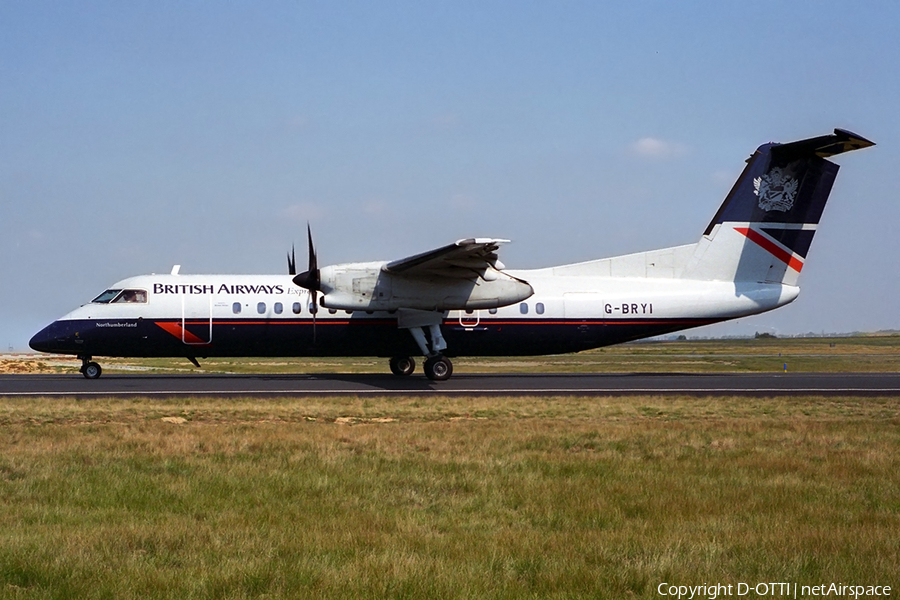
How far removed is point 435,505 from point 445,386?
15.2m

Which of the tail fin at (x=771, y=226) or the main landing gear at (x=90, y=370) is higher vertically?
the tail fin at (x=771, y=226)

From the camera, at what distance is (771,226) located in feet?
90.5

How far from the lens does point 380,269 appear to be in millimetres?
24625

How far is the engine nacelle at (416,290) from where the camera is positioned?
960 inches

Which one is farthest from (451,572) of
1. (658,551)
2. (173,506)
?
(173,506)

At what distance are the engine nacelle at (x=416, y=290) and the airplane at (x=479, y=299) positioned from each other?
35mm

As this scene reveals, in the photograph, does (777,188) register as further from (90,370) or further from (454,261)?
(90,370)

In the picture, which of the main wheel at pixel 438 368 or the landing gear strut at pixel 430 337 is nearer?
the landing gear strut at pixel 430 337

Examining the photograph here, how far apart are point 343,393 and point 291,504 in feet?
41.7

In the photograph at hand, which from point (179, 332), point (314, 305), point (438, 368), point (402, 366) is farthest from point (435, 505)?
point (402, 366)

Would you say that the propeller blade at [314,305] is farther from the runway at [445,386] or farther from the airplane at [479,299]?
the runway at [445,386]

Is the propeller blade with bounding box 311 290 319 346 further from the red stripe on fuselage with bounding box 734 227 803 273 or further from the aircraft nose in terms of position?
the red stripe on fuselage with bounding box 734 227 803 273

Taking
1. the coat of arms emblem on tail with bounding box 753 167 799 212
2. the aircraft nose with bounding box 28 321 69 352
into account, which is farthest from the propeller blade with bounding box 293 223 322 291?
the coat of arms emblem on tail with bounding box 753 167 799 212

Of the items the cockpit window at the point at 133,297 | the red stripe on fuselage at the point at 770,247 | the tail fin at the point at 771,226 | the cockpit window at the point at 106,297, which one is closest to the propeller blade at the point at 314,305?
the cockpit window at the point at 133,297
